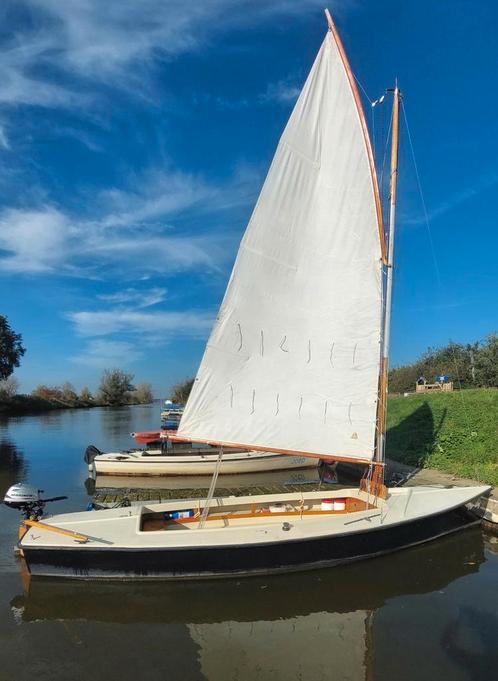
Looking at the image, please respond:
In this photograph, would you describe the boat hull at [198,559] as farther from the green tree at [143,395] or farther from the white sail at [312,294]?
the green tree at [143,395]

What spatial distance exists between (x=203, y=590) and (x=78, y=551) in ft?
7.70

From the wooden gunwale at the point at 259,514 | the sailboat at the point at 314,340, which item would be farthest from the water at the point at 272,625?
the wooden gunwale at the point at 259,514

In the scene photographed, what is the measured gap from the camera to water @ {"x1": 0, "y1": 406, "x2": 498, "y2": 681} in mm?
6379

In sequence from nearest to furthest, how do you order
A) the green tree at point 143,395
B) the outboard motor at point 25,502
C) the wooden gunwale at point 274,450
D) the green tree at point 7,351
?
the outboard motor at point 25,502, the wooden gunwale at point 274,450, the green tree at point 7,351, the green tree at point 143,395

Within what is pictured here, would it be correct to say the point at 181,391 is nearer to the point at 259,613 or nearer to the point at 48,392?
the point at 48,392

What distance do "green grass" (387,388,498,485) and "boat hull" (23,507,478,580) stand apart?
7.06m

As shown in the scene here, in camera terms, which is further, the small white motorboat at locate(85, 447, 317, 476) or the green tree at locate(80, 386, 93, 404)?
the green tree at locate(80, 386, 93, 404)

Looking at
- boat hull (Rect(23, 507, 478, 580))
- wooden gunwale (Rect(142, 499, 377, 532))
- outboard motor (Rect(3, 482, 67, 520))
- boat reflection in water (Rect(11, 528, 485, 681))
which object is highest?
outboard motor (Rect(3, 482, 67, 520))

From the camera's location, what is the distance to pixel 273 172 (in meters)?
10.3

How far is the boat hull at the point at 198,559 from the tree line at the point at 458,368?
56.6 feet

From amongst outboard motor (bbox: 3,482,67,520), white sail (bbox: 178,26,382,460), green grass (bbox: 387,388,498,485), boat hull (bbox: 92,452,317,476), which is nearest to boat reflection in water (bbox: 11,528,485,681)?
outboard motor (bbox: 3,482,67,520)

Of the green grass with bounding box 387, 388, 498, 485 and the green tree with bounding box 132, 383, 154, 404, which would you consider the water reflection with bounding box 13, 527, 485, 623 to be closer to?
the green grass with bounding box 387, 388, 498, 485

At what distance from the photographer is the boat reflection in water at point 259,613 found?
261 inches

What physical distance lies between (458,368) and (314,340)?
37.2 m
